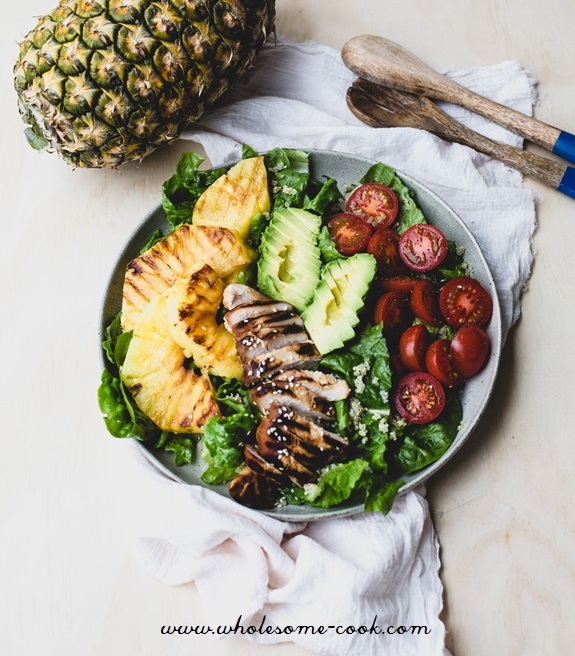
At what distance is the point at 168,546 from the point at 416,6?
111 inches

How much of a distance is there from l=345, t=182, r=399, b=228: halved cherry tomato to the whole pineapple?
0.78 m

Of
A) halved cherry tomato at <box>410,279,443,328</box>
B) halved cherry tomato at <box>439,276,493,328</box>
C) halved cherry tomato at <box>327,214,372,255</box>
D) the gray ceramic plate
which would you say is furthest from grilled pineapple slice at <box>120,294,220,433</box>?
halved cherry tomato at <box>439,276,493,328</box>

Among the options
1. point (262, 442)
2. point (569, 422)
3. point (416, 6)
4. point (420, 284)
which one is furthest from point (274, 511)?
point (416, 6)

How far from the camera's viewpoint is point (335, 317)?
2.92m

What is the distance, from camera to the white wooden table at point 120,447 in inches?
115

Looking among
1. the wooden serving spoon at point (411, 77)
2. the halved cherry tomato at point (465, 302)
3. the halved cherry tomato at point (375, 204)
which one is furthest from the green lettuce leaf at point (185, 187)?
the halved cherry tomato at point (465, 302)

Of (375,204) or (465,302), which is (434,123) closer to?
(375,204)

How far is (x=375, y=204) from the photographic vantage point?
310 centimetres

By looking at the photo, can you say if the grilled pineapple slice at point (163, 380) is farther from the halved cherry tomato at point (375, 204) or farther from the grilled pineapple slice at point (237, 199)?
the halved cherry tomato at point (375, 204)

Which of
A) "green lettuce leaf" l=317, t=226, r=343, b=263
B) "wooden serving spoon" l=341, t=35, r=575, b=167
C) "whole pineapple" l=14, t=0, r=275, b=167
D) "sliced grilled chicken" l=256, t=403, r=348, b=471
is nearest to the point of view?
"sliced grilled chicken" l=256, t=403, r=348, b=471

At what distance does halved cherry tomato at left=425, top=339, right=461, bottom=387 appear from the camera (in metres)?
2.82

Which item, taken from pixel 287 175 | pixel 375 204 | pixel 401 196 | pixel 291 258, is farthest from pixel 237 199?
pixel 401 196

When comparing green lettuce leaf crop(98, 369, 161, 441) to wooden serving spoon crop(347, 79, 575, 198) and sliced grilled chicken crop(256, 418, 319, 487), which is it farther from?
wooden serving spoon crop(347, 79, 575, 198)

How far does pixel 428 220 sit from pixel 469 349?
24.9 inches
